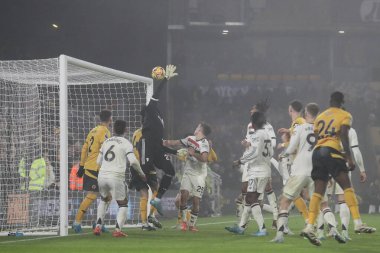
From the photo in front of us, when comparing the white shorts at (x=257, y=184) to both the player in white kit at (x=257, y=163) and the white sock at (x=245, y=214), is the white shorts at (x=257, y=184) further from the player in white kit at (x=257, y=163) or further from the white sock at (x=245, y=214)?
the white sock at (x=245, y=214)

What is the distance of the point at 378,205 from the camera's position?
28750mm

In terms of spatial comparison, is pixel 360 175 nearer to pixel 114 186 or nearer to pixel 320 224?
pixel 320 224

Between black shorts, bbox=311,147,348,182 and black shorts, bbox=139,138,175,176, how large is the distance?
4457 millimetres

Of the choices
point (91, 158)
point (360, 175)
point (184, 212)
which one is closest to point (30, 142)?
point (91, 158)

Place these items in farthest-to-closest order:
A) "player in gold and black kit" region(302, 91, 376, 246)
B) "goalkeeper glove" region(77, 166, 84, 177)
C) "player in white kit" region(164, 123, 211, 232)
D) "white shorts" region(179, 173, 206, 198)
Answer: "white shorts" region(179, 173, 206, 198) → "player in white kit" region(164, 123, 211, 232) → "goalkeeper glove" region(77, 166, 84, 177) → "player in gold and black kit" region(302, 91, 376, 246)

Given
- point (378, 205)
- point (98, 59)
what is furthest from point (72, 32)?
point (378, 205)

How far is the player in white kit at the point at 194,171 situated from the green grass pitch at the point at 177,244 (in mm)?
1054

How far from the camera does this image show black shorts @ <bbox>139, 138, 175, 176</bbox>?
1461 cm

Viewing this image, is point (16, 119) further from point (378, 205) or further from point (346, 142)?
point (378, 205)

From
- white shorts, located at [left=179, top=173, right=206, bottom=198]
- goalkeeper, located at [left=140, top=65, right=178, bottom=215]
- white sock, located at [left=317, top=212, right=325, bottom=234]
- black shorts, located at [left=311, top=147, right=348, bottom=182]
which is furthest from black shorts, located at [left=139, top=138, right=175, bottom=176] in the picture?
black shorts, located at [left=311, top=147, right=348, bottom=182]

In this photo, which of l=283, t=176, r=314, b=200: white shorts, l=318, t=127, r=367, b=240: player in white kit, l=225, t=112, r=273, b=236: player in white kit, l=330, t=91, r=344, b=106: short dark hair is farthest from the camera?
l=225, t=112, r=273, b=236: player in white kit

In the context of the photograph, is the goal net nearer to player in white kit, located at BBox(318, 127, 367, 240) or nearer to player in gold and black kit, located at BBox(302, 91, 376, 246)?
player in white kit, located at BBox(318, 127, 367, 240)

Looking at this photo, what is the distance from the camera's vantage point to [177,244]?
11.3m

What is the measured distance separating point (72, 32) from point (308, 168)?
668 inches
